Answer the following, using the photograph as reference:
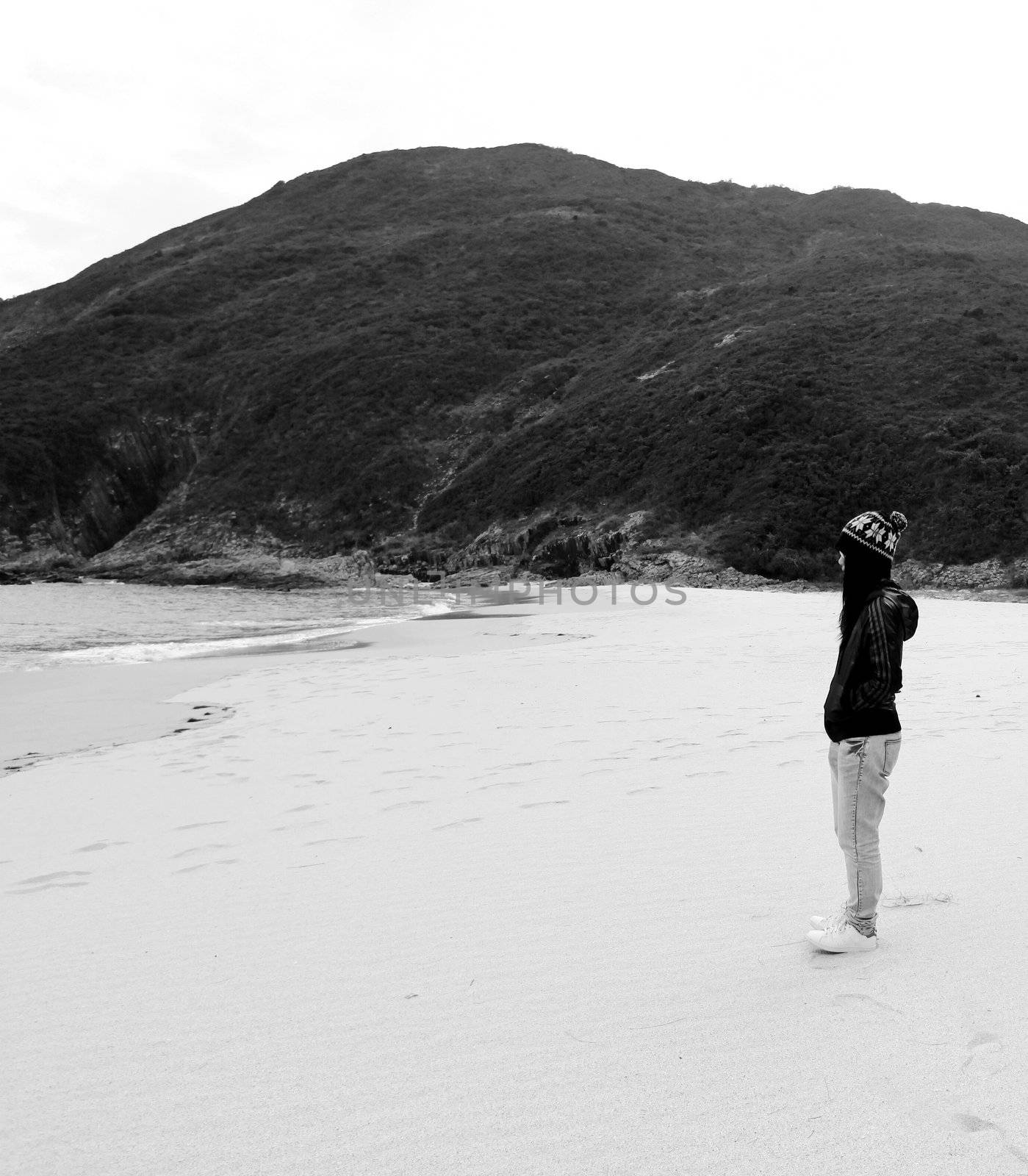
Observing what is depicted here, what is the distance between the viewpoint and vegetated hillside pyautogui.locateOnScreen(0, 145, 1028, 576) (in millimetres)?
37969

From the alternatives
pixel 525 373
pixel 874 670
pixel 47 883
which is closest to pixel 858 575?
pixel 874 670

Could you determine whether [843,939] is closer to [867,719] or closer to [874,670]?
[867,719]

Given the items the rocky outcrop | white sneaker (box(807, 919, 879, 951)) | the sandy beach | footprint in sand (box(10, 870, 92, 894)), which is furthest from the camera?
the rocky outcrop

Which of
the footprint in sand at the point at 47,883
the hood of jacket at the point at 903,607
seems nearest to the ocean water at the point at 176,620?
the footprint in sand at the point at 47,883

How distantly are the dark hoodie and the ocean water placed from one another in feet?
43.2

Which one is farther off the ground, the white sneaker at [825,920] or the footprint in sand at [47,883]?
the white sneaker at [825,920]

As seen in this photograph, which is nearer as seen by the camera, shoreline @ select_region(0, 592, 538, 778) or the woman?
the woman

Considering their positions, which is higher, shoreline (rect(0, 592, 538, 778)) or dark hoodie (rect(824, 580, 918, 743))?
dark hoodie (rect(824, 580, 918, 743))

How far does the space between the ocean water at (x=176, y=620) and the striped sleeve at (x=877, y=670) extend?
520 inches

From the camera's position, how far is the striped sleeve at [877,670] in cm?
336

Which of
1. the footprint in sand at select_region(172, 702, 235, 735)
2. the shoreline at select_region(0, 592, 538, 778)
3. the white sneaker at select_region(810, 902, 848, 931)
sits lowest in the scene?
the shoreline at select_region(0, 592, 538, 778)

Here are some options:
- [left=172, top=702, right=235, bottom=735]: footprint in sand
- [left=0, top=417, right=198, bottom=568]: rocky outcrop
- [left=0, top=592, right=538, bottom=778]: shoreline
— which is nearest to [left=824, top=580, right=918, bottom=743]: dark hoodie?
[left=0, top=592, right=538, bottom=778]: shoreline

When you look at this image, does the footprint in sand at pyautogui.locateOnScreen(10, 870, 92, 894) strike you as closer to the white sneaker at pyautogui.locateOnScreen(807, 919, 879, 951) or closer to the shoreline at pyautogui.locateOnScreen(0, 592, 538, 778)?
the shoreline at pyautogui.locateOnScreen(0, 592, 538, 778)

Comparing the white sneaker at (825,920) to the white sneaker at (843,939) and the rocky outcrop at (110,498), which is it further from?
the rocky outcrop at (110,498)
